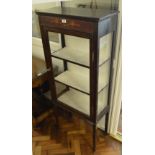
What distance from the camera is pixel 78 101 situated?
75.2 inches

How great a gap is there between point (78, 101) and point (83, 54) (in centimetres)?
53

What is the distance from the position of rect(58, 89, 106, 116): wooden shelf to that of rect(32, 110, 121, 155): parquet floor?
43 cm

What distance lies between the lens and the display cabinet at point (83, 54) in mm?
1309

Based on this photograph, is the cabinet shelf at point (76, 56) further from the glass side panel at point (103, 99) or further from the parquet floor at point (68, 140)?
the parquet floor at point (68, 140)

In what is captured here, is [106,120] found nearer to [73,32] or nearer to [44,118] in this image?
[44,118]

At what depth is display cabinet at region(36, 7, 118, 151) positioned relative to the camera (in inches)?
51.5

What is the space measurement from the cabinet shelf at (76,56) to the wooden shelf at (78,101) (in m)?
0.46

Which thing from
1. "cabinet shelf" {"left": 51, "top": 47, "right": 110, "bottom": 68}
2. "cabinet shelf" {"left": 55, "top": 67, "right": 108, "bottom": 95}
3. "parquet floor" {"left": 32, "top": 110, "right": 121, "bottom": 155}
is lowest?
"parquet floor" {"left": 32, "top": 110, "right": 121, "bottom": 155}

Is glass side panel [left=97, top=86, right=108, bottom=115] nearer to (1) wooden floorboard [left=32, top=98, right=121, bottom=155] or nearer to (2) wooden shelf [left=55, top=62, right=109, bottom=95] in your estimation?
(2) wooden shelf [left=55, top=62, right=109, bottom=95]

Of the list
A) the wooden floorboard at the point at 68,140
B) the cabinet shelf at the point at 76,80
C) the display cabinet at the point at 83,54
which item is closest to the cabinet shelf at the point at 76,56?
the display cabinet at the point at 83,54

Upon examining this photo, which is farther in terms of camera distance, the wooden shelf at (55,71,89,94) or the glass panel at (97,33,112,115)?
the wooden shelf at (55,71,89,94)

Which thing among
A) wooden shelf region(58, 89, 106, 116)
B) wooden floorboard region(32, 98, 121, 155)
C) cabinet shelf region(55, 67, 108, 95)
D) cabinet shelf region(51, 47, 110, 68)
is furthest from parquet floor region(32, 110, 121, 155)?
cabinet shelf region(51, 47, 110, 68)
